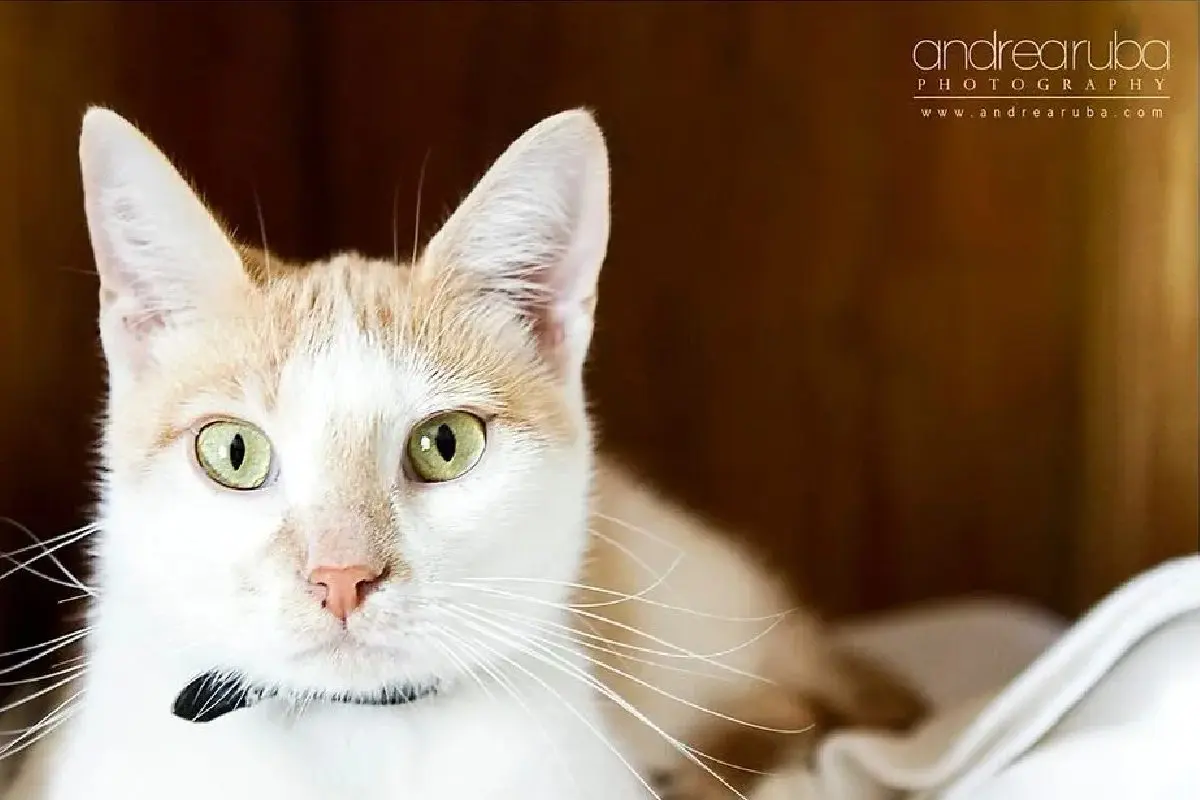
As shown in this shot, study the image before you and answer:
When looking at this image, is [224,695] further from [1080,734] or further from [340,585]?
[1080,734]

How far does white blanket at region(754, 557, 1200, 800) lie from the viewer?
2.73 feet

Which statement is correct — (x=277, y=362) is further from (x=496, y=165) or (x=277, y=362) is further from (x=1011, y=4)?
(x=1011, y=4)

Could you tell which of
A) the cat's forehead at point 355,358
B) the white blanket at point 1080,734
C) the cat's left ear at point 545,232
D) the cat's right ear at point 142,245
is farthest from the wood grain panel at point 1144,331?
the cat's right ear at point 142,245

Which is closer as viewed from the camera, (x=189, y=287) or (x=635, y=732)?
(x=189, y=287)

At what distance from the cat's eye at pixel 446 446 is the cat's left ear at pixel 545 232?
4.7 inches

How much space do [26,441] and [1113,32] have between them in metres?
1.16

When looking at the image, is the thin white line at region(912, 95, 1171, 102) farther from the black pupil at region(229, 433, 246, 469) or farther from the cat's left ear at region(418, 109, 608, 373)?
the black pupil at region(229, 433, 246, 469)

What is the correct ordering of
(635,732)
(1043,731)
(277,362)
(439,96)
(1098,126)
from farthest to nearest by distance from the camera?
1. (439,96)
2. (1098,126)
3. (635,732)
4. (1043,731)
5. (277,362)

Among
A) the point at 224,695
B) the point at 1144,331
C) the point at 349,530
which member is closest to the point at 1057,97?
the point at 1144,331

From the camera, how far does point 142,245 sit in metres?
0.84

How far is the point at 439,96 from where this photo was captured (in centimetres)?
145

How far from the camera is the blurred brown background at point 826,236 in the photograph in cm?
135

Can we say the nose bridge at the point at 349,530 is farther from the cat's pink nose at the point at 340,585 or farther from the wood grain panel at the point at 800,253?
the wood grain panel at the point at 800,253

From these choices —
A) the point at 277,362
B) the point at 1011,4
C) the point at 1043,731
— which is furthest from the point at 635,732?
the point at 1011,4
